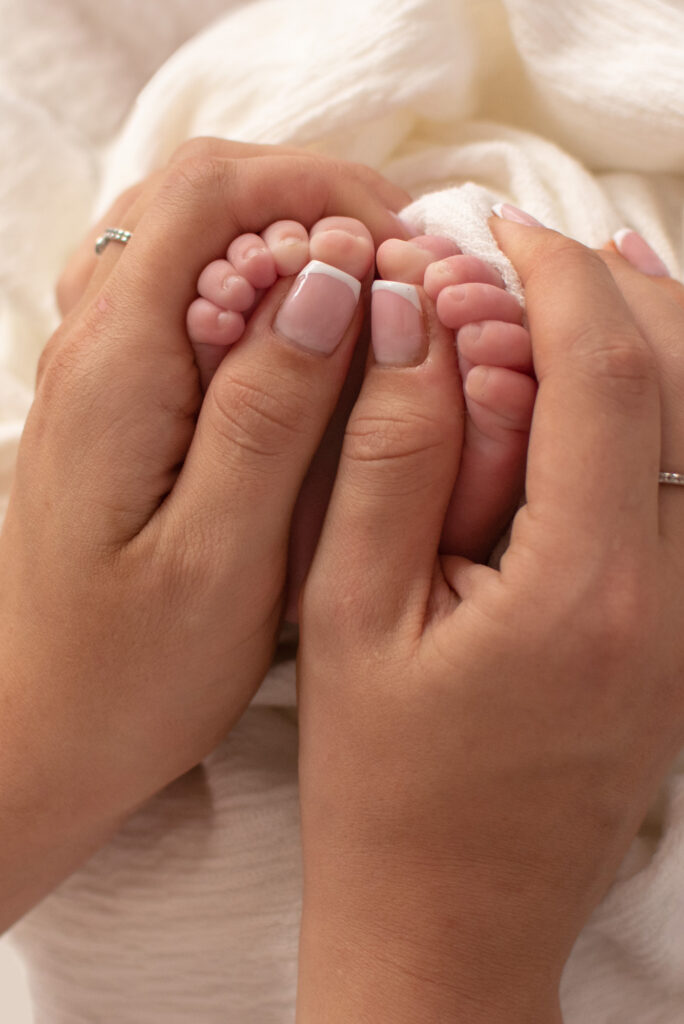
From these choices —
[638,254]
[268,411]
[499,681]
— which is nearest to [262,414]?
[268,411]

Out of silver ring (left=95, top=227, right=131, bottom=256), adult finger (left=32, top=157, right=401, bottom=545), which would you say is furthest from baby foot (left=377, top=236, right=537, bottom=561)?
silver ring (left=95, top=227, right=131, bottom=256)

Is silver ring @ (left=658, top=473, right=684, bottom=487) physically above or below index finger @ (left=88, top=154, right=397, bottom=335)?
below

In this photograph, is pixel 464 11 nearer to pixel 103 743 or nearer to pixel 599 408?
pixel 599 408

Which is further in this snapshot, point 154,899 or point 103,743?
point 154,899

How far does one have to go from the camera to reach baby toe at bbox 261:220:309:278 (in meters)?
0.58

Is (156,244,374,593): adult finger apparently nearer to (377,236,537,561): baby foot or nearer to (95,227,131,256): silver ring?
(377,236,537,561): baby foot

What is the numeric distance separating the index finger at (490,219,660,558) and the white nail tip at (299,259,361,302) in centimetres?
12

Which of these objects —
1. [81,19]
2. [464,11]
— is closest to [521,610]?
[464,11]

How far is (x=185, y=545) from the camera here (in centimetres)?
58

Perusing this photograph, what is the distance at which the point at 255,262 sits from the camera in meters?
0.58

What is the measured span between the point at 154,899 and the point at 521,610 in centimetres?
42

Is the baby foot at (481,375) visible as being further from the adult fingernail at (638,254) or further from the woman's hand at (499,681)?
the adult fingernail at (638,254)

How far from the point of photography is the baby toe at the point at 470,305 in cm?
57

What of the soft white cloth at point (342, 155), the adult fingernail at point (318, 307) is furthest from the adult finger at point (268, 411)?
the soft white cloth at point (342, 155)
